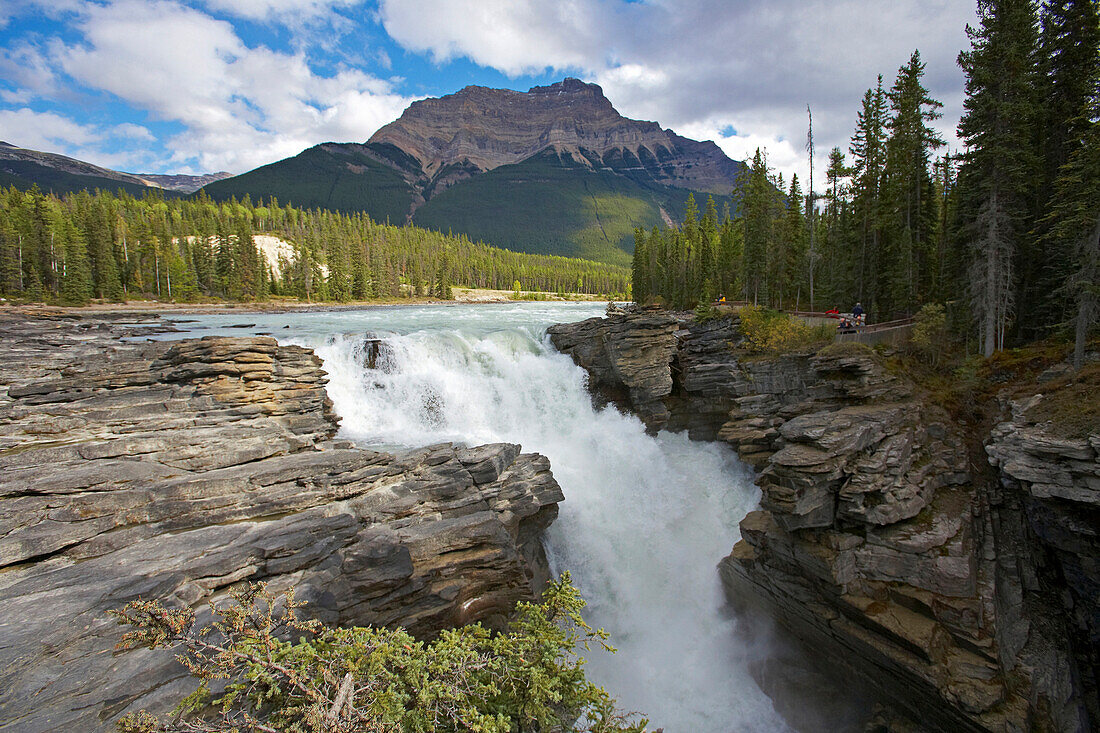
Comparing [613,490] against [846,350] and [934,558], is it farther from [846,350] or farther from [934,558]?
[846,350]

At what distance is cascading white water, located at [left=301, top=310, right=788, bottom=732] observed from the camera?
596 inches

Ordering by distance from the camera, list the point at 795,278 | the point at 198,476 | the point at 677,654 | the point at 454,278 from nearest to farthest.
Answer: the point at 198,476 < the point at 677,654 < the point at 795,278 < the point at 454,278

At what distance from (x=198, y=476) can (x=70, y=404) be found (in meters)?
8.98

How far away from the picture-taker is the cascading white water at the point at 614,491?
15133 mm

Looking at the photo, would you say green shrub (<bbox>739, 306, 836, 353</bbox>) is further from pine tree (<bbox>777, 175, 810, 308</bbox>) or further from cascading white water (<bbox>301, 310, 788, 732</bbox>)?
pine tree (<bbox>777, 175, 810, 308</bbox>)

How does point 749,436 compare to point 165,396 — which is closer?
point 165,396

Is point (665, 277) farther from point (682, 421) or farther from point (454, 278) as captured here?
point (454, 278)

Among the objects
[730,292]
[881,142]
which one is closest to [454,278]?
[730,292]

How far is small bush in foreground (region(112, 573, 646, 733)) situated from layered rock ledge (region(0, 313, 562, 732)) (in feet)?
4.65

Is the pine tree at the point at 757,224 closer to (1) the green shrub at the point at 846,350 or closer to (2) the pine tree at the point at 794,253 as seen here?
(2) the pine tree at the point at 794,253

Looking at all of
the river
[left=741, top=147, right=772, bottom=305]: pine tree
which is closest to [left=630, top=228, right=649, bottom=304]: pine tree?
[left=741, top=147, right=772, bottom=305]: pine tree

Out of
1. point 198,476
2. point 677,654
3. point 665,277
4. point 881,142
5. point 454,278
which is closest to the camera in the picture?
point 198,476

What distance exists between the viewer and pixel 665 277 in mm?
67000

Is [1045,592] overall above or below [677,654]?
above
